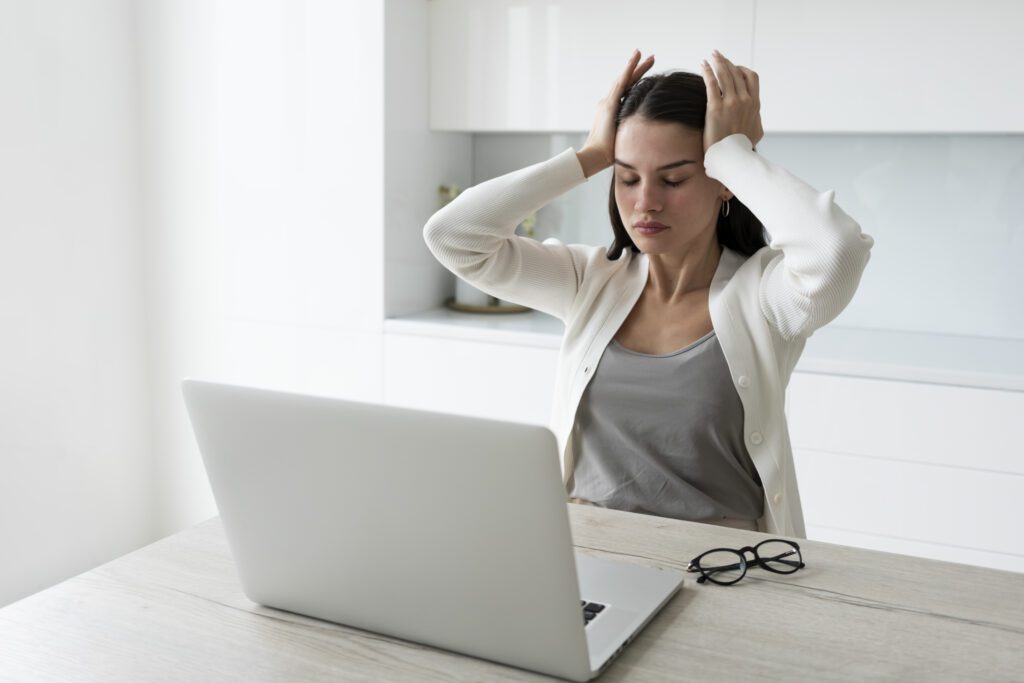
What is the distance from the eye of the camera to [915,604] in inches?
38.7

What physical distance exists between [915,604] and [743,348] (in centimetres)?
52

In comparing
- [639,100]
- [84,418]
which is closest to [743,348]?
[639,100]

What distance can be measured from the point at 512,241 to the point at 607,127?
24cm

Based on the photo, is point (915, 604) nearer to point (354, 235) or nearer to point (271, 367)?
point (354, 235)

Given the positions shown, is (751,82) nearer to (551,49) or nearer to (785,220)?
(785,220)

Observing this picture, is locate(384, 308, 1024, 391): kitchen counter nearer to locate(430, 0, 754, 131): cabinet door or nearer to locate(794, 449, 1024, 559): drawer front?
locate(794, 449, 1024, 559): drawer front

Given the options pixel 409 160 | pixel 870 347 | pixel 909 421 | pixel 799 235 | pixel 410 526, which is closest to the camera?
pixel 410 526

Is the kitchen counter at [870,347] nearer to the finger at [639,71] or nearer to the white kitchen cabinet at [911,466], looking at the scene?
the white kitchen cabinet at [911,466]

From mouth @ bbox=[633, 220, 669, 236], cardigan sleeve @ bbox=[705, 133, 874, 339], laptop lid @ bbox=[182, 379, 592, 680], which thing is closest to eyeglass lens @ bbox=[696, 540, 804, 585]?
laptop lid @ bbox=[182, 379, 592, 680]

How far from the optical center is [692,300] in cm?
154

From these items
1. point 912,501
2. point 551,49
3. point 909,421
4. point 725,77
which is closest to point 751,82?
point 725,77

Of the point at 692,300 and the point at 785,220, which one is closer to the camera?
the point at 785,220

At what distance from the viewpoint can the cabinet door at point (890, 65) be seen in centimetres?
236

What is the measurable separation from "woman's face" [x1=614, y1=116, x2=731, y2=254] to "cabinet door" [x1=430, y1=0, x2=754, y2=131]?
1.24m
